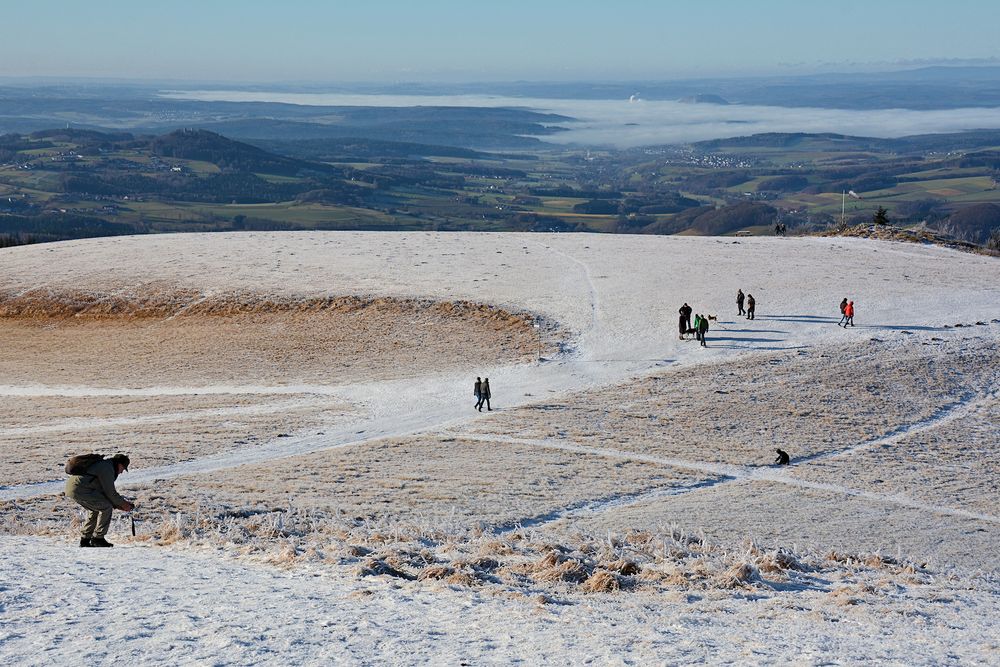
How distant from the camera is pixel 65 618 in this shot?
12109 millimetres

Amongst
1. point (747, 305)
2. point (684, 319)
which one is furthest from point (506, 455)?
point (747, 305)

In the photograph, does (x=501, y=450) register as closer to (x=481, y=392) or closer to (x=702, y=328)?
(x=481, y=392)

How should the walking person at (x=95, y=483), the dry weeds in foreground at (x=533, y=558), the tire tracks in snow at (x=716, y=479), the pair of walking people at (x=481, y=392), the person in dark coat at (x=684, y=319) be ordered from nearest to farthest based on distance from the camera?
the dry weeds in foreground at (x=533, y=558)
the walking person at (x=95, y=483)
the tire tracks in snow at (x=716, y=479)
the pair of walking people at (x=481, y=392)
the person in dark coat at (x=684, y=319)

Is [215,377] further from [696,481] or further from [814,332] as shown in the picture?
[814,332]

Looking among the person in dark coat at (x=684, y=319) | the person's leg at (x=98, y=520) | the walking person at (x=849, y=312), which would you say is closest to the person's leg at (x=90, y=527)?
the person's leg at (x=98, y=520)

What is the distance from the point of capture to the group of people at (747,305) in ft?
141

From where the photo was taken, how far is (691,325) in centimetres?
4138

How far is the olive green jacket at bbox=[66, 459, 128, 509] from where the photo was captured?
15.6 m

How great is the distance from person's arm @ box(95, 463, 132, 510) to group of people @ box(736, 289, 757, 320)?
104 feet

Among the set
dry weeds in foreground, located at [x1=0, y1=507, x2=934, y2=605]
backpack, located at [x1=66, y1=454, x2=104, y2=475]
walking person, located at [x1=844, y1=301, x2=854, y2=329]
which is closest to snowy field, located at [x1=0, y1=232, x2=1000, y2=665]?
dry weeds in foreground, located at [x1=0, y1=507, x2=934, y2=605]

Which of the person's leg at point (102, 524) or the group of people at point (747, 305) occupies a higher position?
the person's leg at point (102, 524)

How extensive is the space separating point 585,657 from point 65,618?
20.6 feet

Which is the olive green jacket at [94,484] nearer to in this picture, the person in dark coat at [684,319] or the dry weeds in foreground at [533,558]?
the dry weeds in foreground at [533,558]

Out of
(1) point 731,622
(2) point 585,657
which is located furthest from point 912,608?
(2) point 585,657
